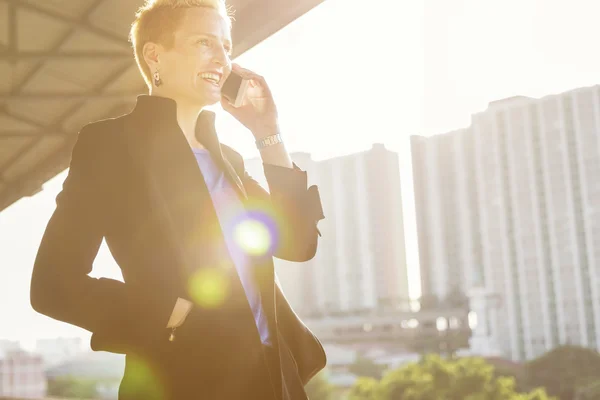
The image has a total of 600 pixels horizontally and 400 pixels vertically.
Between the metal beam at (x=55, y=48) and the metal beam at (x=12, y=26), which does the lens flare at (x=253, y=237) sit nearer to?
the metal beam at (x=55, y=48)

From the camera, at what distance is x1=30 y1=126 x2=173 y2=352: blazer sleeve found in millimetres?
909

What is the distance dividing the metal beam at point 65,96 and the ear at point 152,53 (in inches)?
158

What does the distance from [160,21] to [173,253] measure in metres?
0.40

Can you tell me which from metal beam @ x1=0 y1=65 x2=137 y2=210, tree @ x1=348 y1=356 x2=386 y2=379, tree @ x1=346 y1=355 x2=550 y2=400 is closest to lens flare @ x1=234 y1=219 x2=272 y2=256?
metal beam @ x1=0 y1=65 x2=137 y2=210

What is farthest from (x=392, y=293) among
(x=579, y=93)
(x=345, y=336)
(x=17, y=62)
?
(x=17, y=62)

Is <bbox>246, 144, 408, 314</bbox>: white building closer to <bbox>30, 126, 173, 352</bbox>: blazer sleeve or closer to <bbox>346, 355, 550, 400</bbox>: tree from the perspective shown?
<bbox>346, 355, 550, 400</bbox>: tree

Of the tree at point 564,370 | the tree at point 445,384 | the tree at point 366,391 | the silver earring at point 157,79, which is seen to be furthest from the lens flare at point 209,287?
the tree at point 564,370

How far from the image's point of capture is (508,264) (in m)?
70.1

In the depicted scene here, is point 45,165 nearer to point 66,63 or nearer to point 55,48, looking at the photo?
point 66,63

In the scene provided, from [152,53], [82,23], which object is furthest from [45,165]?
[152,53]

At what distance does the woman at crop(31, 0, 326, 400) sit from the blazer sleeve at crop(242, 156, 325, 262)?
7 centimetres

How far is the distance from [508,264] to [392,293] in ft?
69.7

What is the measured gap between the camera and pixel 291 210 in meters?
1.18

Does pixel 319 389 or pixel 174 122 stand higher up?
pixel 174 122
